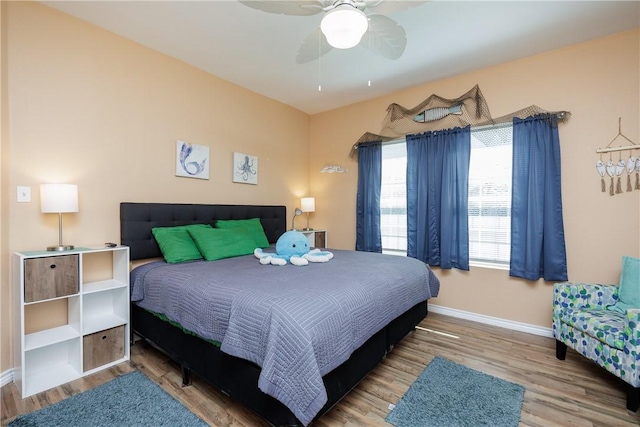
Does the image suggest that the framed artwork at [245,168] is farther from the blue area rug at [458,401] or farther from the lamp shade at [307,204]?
the blue area rug at [458,401]

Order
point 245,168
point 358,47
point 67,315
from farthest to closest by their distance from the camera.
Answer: point 245,168
point 358,47
point 67,315

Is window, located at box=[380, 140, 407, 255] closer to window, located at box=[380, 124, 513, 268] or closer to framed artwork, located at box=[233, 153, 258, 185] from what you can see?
window, located at box=[380, 124, 513, 268]

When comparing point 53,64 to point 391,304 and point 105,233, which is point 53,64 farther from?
point 391,304

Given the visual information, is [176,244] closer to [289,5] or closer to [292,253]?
[292,253]

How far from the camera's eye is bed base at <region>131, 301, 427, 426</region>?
1.52m

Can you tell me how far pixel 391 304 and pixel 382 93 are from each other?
9.77 ft

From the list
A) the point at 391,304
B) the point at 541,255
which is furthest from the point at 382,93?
the point at 391,304

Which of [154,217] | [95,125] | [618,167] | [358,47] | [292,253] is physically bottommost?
[292,253]

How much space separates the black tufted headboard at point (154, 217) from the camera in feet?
8.54

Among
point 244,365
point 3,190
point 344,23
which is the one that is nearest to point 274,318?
point 244,365

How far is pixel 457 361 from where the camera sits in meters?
2.37

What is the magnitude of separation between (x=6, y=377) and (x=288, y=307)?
231cm

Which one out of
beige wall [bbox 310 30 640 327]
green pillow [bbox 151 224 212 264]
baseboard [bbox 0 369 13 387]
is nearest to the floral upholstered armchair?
beige wall [bbox 310 30 640 327]

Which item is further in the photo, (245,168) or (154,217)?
(245,168)
